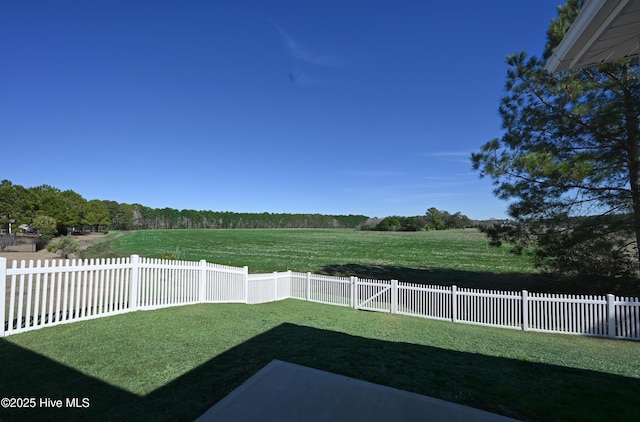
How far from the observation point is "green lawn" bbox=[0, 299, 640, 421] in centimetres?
311

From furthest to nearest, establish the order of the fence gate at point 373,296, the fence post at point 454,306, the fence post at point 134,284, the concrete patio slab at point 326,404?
the fence gate at point 373,296
the fence post at point 454,306
the fence post at point 134,284
the concrete patio slab at point 326,404

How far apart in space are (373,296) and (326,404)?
294 inches

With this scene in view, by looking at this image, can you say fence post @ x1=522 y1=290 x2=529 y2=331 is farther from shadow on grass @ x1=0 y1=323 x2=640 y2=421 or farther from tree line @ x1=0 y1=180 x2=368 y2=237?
tree line @ x1=0 y1=180 x2=368 y2=237

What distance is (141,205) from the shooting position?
12812 centimetres

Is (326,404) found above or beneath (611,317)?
above

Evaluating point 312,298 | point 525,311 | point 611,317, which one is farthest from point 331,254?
point 611,317

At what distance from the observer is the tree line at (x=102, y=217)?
42375 millimetres

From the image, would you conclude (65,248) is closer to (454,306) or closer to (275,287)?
(275,287)

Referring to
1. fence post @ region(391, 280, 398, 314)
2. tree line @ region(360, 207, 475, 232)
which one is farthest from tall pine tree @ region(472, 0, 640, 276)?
tree line @ region(360, 207, 475, 232)

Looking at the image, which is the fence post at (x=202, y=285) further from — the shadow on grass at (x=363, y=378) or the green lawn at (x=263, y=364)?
the shadow on grass at (x=363, y=378)

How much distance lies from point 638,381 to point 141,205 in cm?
14555

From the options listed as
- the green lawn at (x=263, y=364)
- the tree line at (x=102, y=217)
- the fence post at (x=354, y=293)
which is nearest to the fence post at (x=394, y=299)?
the fence post at (x=354, y=293)

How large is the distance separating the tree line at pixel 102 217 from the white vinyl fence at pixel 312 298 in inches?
1577

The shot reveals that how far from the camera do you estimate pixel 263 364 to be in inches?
160
